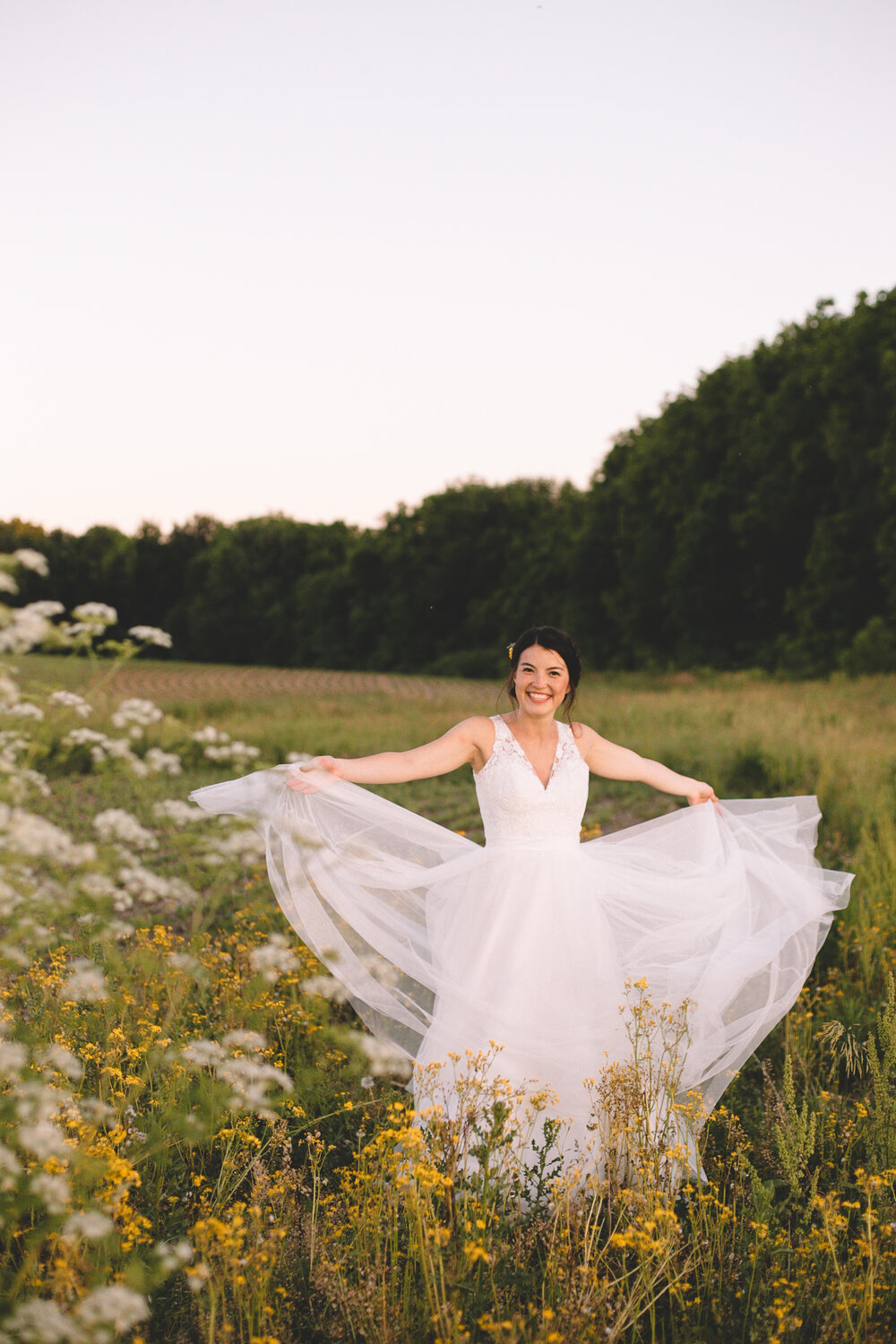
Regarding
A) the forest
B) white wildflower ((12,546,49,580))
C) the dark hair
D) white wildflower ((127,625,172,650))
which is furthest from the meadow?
the forest

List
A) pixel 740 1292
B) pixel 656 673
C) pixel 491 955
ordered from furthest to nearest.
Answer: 1. pixel 656 673
2. pixel 491 955
3. pixel 740 1292

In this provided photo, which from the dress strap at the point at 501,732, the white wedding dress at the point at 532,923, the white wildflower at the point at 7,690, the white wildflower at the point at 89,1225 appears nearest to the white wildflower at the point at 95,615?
the white wildflower at the point at 7,690

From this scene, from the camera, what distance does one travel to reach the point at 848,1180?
3.65 metres

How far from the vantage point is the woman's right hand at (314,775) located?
4.18 metres

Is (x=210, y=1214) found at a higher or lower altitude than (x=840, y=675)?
lower

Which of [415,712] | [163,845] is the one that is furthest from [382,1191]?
[415,712]

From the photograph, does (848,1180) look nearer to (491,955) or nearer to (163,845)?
(491,955)

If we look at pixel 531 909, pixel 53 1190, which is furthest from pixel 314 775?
pixel 53 1190

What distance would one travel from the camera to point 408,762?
167 inches

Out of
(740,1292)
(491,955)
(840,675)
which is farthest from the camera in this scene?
(840,675)

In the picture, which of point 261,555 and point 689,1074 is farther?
point 261,555

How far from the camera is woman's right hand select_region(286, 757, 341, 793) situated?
13.7 feet

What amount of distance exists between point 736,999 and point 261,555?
6180 cm

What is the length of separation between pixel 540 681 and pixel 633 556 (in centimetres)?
3707
